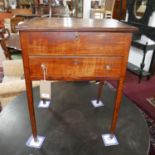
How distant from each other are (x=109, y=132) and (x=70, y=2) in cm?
529

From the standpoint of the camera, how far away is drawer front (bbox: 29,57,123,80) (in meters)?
0.80

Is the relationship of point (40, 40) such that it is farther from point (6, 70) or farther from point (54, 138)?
point (6, 70)

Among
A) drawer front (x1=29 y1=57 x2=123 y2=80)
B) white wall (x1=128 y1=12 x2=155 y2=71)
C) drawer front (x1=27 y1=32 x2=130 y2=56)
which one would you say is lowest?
white wall (x1=128 y1=12 x2=155 y2=71)

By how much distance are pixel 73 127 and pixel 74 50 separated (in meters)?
0.54

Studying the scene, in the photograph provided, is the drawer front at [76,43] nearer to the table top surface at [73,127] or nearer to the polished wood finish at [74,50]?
the polished wood finish at [74,50]

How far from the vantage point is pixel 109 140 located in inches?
38.9

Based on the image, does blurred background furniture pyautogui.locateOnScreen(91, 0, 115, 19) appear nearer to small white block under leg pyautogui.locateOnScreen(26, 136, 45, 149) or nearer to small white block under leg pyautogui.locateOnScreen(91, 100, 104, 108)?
small white block under leg pyautogui.locateOnScreen(91, 100, 104, 108)

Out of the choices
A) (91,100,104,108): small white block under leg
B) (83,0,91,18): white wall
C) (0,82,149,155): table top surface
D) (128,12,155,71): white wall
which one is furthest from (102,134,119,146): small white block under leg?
(83,0,91,18): white wall

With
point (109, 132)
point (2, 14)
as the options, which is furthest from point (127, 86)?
point (2, 14)

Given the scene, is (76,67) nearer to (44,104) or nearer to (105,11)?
(44,104)

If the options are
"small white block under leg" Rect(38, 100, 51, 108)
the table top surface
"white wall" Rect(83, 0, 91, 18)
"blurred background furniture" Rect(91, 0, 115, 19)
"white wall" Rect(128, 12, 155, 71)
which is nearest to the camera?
the table top surface

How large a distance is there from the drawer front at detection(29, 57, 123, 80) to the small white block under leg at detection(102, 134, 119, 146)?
1.35 ft

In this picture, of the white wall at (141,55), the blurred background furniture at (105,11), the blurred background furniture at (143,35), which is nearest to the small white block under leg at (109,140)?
the blurred background furniture at (143,35)

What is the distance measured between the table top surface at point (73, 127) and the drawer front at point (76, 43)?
528 mm
